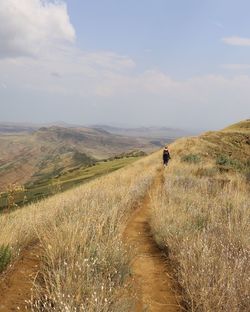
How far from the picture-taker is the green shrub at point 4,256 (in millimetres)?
6168

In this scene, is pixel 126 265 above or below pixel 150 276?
above

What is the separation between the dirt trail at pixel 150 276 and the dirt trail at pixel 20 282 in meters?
1.49

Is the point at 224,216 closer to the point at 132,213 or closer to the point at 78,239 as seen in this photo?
the point at 132,213

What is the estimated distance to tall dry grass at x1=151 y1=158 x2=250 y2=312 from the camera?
5.20m

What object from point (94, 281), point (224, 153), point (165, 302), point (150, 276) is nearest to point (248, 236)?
point (150, 276)

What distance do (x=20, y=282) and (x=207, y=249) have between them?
8.99ft

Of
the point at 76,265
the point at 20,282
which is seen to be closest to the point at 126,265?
the point at 76,265

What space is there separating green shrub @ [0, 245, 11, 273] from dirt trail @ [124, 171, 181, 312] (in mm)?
1933

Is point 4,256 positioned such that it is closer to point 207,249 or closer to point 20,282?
point 20,282

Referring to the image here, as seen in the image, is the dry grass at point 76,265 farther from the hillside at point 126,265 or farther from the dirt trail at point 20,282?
the dirt trail at point 20,282

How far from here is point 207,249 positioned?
20.3 ft

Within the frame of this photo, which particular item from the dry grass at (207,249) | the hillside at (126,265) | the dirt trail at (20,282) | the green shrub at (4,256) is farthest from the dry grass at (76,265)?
the dry grass at (207,249)

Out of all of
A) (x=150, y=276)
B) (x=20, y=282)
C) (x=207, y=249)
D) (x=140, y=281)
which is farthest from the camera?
(x=150, y=276)

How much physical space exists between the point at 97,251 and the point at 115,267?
35 cm
